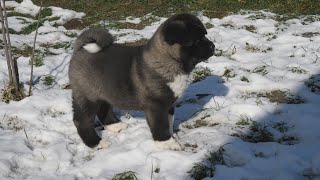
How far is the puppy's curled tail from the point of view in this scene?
441cm

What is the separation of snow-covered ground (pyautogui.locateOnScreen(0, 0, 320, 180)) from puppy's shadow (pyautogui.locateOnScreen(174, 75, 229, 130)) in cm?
1

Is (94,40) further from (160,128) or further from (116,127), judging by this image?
(160,128)

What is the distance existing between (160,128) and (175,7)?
7252 millimetres

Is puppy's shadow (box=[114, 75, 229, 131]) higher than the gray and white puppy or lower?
lower

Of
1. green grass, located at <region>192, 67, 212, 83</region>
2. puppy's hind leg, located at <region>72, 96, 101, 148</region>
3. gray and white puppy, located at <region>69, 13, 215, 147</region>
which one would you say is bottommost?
green grass, located at <region>192, 67, 212, 83</region>

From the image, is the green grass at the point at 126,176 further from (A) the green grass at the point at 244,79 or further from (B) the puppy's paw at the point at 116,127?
(A) the green grass at the point at 244,79

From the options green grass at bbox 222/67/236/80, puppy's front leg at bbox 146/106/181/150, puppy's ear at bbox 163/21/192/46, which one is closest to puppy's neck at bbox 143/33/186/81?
puppy's ear at bbox 163/21/192/46

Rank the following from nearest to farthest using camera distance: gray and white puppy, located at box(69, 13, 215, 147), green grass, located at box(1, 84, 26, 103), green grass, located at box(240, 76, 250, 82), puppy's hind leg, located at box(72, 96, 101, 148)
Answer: gray and white puppy, located at box(69, 13, 215, 147) → puppy's hind leg, located at box(72, 96, 101, 148) → green grass, located at box(1, 84, 26, 103) → green grass, located at box(240, 76, 250, 82)

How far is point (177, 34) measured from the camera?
3840 millimetres

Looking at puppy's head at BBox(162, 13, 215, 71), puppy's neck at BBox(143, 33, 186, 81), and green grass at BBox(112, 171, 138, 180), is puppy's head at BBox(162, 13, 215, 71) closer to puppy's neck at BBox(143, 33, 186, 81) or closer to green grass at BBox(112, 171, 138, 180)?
puppy's neck at BBox(143, 33, 186, 81)

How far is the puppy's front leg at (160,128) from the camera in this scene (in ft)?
13.6

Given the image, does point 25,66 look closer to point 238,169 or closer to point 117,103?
point 117,103

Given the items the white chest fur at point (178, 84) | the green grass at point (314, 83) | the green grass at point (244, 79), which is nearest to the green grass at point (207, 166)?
the white chest fur at point (178, 84)

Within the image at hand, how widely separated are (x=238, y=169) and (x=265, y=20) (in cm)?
593
